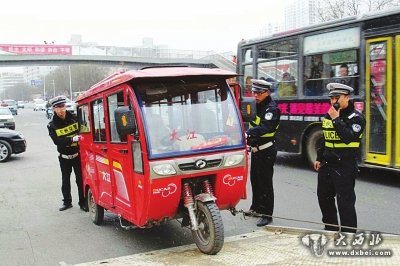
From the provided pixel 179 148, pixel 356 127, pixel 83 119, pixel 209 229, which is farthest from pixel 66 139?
pixel 356 127

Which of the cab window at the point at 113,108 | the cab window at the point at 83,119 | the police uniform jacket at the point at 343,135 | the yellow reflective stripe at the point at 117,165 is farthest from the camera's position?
the cab window at the point at 83,119

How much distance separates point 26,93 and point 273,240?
142 meters

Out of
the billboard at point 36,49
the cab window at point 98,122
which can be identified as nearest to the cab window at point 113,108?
the cab window at point 98,122

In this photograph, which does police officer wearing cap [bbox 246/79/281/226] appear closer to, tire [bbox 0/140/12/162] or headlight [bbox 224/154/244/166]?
headlight [bbox 224/154/244/166]

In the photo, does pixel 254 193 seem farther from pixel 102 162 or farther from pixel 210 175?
pixel 102 162

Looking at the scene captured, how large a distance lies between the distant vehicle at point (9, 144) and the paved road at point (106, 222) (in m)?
3.86

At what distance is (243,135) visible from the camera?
16.3ft

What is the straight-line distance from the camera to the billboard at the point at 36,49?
142ft

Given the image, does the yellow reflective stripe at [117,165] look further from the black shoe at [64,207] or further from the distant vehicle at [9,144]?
the distant vehicle at [9,144]

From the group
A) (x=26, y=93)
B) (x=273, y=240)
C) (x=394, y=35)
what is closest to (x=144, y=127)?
(x=273, y=240)

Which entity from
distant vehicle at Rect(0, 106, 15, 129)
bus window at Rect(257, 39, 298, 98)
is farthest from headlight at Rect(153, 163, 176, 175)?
distant vehicle at Rect(0, 106, 15, 129)

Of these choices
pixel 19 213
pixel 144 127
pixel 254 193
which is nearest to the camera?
pixel 144 127

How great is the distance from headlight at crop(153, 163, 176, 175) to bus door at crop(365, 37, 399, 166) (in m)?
4.81

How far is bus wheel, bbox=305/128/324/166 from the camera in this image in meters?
9.41
